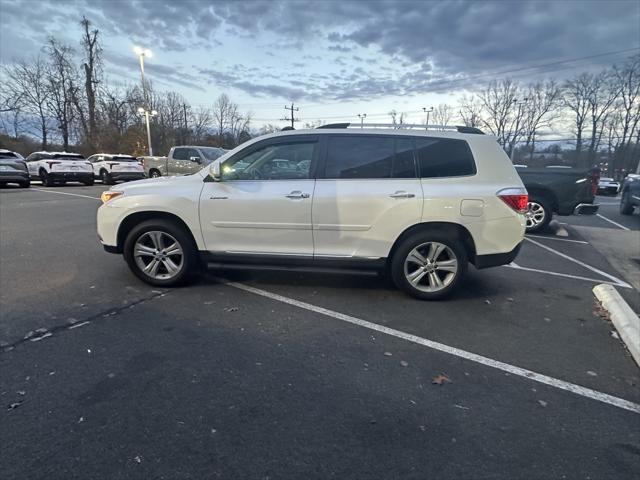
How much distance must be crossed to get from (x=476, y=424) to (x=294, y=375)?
129 cm

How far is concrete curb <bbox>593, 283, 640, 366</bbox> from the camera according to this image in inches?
130

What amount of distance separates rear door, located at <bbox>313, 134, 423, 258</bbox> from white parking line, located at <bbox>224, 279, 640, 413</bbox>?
0.68 metres

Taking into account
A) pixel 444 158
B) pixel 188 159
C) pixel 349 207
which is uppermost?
pixel 188 159

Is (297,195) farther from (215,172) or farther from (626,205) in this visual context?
(626,205)

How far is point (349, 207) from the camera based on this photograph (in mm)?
4164

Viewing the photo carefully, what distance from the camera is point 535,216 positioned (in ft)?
29.3

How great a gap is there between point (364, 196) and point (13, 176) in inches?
730

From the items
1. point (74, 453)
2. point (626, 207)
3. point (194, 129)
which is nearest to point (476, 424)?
point (74, 453)

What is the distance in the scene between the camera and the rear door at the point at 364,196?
163 inches

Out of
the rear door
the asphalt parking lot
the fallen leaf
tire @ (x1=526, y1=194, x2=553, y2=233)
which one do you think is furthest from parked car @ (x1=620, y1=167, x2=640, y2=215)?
the fallen leaf

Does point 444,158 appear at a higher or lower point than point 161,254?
higher

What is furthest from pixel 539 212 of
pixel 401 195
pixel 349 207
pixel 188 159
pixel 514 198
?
pixel 188 159

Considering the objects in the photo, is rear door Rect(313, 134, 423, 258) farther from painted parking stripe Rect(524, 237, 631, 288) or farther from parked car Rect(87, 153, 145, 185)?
parked car Rect(87, 153, 145, 185)

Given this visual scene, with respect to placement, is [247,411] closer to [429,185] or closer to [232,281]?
[232,281]
